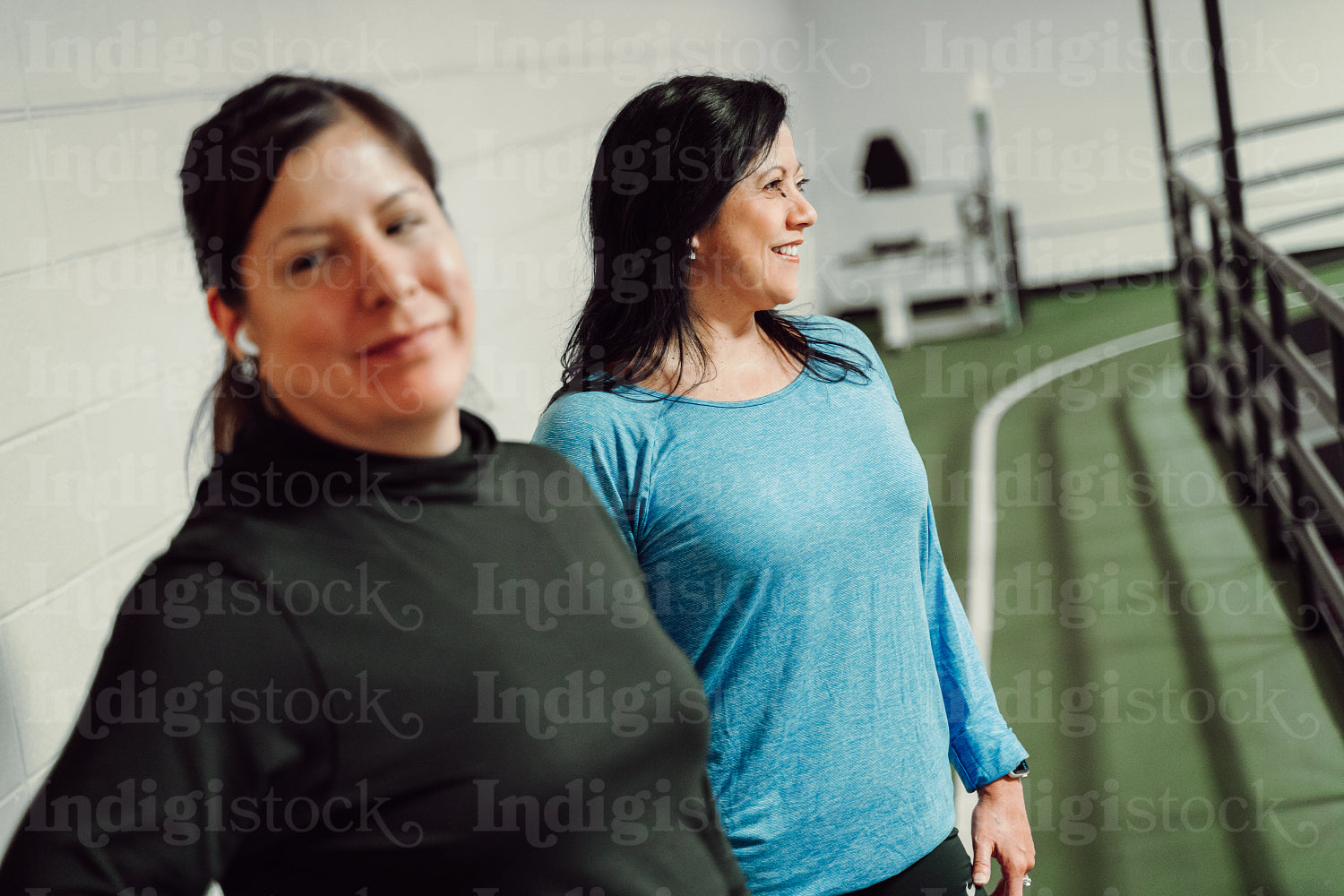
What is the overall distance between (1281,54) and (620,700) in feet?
34.2

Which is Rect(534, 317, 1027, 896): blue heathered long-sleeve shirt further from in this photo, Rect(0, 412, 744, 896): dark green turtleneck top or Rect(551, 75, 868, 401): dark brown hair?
Rect(0, 412, 744, 896): dark green turtleneck top

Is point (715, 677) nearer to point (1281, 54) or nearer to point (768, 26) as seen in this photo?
point (768, 26)

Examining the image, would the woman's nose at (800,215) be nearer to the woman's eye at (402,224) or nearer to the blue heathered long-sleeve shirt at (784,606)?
the blue heathered long-sleeve shirt at (784,606)

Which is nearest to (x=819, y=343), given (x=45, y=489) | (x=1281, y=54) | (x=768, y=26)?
(x=45, y=489)

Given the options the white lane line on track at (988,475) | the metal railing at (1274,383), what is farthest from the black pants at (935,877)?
the metal railing at (1274,383)

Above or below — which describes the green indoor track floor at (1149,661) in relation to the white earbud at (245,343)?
below

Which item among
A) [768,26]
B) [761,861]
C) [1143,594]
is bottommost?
[1143,594]

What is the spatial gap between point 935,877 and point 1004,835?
5.9 inches

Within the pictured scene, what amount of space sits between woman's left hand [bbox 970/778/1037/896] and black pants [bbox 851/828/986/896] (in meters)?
0.04

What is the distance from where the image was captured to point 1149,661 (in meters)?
3.62

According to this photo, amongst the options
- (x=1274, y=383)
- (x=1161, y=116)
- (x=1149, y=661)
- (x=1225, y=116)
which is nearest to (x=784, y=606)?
(x=1149, y=661)

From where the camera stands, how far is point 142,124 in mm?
1843

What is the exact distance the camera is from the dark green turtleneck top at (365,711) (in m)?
0.72

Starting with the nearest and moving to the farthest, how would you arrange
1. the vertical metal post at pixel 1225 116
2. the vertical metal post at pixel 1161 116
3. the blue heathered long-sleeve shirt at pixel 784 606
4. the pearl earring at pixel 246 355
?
the pearl earring at pixel 246 355 < the blue heathered long-sleeve shirt at pixel 784 606 < the vertical metal post at pixel 1225 116 < the vertical metal post at pixel 1161 116
